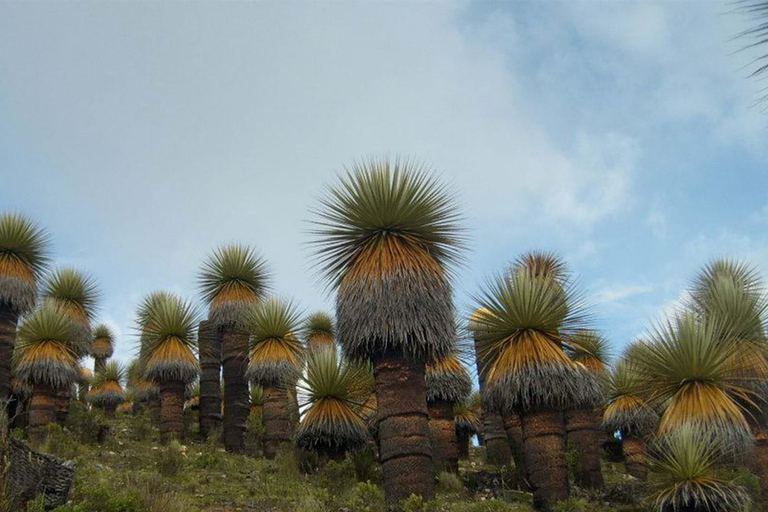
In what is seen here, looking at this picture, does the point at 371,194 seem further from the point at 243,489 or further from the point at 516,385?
the point at 243,489

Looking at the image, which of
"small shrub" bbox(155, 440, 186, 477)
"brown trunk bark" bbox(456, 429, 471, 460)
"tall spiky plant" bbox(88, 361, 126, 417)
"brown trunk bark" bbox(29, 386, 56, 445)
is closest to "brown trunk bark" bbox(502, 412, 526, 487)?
"brown trunk bark" bbox(456, 429, 471, 460)

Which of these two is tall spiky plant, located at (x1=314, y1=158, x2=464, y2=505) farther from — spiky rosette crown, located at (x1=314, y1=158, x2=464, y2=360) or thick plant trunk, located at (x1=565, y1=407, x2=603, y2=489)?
thick plant trunk, located at (x1=565, y1=407, x2=603, y2=489)

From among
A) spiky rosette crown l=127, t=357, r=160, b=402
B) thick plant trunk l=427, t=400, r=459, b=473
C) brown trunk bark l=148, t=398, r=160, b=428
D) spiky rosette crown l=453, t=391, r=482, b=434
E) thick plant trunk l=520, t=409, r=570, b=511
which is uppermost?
spiky rosette crown l=127, t=357, r=160, b=402

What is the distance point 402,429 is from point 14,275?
45.9ft

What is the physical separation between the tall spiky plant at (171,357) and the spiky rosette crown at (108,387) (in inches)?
497

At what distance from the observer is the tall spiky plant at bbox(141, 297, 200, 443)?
23219mm

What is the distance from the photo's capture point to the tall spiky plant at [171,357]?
2322 centimetres

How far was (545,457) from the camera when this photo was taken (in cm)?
1537

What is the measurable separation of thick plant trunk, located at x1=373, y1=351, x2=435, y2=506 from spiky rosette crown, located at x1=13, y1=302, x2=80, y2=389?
12010 millimetres

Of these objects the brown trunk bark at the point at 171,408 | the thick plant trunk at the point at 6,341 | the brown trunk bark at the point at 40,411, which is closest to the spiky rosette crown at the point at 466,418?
the brown trunk bark at the point at 171,408

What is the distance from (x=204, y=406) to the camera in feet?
87.2

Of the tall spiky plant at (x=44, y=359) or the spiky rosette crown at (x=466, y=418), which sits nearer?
the tall spiky plant at (x=44, y=359)

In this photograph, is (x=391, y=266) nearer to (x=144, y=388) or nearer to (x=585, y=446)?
(x=585, y=446)

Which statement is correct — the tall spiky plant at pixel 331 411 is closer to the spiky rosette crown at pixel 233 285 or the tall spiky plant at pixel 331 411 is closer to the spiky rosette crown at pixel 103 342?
the spiky rosette crown at pixel 233 285
